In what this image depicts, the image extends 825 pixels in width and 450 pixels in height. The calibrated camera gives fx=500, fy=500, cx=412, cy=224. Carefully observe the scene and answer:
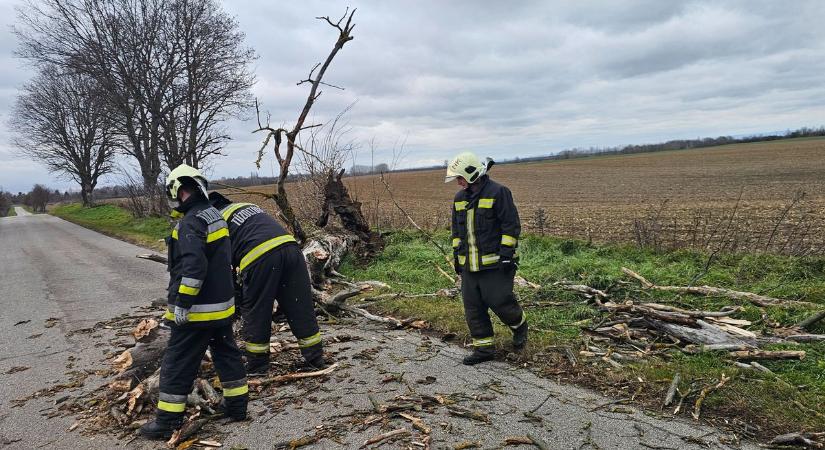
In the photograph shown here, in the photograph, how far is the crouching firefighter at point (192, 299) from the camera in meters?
3.83

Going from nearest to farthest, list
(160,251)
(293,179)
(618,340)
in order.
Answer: (618,340), (293,179), (160,251)

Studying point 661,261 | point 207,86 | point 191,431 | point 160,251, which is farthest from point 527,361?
point 207,86

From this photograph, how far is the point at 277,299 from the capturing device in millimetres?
5035

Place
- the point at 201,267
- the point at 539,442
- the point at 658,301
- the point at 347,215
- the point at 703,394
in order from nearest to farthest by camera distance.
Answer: the point at 539,442
the point at 201,267
the point at 703,394
the point at 658,301
the point at 347,215

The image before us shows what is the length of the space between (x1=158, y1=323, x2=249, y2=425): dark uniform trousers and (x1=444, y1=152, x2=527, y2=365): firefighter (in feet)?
7.33

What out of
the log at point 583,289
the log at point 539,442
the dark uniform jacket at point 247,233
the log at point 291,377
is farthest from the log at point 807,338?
the dark uniform jacket at point 247,233

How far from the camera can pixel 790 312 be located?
559 cm

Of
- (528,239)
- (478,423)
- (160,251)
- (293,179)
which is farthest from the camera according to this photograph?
(160,251)

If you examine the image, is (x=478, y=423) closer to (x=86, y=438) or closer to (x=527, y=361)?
(x=527, y=361)

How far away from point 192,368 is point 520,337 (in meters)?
3.19

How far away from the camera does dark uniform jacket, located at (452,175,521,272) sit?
5.01 metres

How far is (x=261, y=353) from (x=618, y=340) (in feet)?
12.3

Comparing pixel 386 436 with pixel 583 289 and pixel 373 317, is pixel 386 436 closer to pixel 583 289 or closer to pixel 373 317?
pixel 373 317

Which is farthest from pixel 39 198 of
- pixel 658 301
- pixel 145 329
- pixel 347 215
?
pixel 658 301
